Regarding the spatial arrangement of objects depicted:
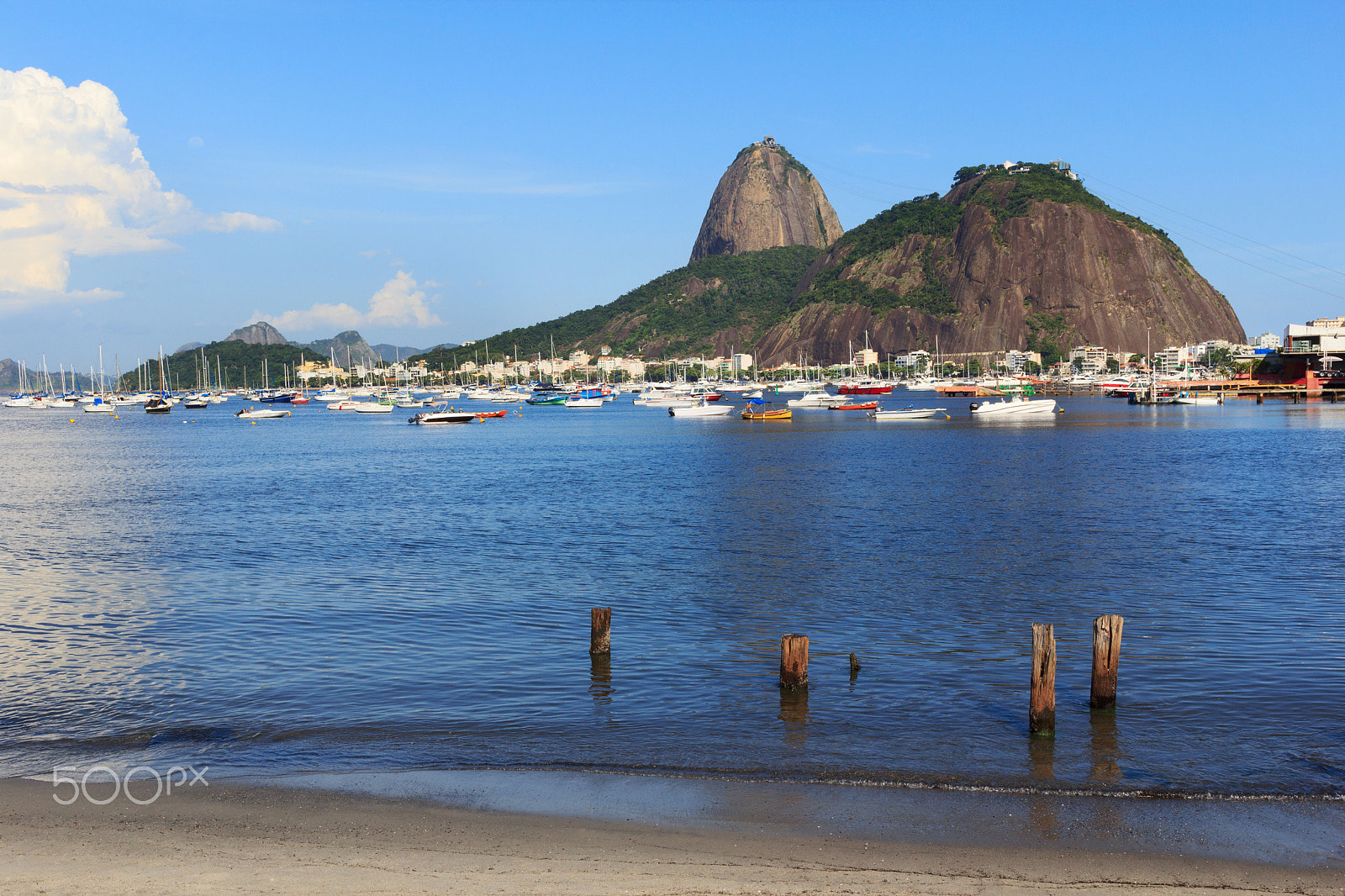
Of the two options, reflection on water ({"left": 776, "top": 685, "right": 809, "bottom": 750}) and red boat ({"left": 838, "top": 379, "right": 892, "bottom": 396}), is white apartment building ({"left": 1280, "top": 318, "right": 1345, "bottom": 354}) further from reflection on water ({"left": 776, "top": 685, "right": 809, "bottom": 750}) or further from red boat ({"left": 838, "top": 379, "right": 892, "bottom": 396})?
reflection on water ({"left": 776, "top": 685, "right": 809, "bottom": 750})

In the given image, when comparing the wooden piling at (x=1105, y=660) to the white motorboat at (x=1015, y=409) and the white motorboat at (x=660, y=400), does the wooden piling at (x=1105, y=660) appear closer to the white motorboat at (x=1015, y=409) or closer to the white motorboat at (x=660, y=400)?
the white motorboat at (x=1015, y=409)

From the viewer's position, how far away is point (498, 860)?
9.28 meters

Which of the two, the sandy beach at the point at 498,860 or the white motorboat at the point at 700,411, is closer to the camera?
the sandy beach at the point at 498,860

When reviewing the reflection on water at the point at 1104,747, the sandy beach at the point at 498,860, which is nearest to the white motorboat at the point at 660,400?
the reflection on water at the point at 1104,747

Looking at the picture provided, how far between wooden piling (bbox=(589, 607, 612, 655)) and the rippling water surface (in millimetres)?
292

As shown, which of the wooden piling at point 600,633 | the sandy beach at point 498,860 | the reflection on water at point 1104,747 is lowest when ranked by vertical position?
the reflection on water at point 1104,747

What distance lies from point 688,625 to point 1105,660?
8304 millimetres

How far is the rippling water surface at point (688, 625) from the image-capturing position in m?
12.6

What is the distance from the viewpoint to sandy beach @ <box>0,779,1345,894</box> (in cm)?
872

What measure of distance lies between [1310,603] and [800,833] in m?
15.8

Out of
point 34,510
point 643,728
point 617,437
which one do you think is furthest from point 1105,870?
point 617,437

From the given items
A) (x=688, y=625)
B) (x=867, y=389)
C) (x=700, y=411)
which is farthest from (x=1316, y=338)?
(x=688, y=625)

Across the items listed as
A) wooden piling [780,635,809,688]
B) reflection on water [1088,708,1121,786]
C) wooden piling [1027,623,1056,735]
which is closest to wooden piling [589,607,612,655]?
wooden piling [780,635,809,688]

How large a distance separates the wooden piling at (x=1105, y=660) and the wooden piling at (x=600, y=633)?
7.49m
